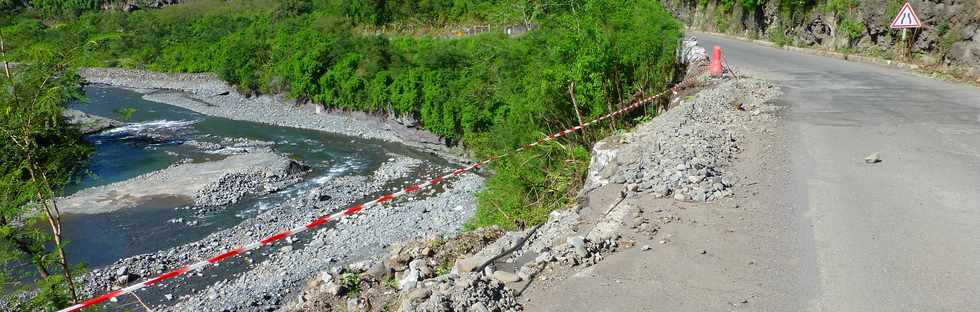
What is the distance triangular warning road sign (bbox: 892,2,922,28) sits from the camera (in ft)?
60.7

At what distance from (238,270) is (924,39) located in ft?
64.5

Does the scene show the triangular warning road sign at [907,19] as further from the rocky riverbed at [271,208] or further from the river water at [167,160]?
the river water at [167,160]

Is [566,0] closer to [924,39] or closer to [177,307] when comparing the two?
[924,39]

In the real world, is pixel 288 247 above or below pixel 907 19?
below

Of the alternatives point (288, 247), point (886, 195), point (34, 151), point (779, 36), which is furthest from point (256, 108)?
point (886, 195)

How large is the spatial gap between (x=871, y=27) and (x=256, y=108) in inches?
1321

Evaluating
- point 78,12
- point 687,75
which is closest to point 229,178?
point 687,75

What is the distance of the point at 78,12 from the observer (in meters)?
88.9

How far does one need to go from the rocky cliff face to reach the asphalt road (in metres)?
3.16

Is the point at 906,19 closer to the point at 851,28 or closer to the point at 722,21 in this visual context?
the point at 851,28

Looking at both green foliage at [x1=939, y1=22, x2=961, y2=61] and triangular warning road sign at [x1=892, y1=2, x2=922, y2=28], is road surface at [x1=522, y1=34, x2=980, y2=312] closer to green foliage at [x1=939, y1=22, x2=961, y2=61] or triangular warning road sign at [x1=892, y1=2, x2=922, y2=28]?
green foliage at [x1=939, y1=22, x2=961, y2=61]

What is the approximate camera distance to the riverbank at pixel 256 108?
106 feet

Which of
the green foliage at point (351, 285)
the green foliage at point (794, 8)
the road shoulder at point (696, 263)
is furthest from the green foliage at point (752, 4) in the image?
the green foliage at point (351, 285)

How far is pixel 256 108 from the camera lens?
136 ft
